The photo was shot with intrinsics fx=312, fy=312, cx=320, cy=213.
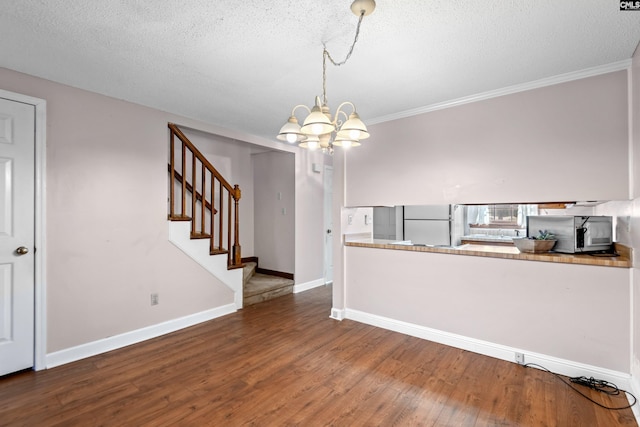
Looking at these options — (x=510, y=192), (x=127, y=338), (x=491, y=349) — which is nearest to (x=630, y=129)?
(x=510, y=192)

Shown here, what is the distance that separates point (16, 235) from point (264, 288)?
2774mm

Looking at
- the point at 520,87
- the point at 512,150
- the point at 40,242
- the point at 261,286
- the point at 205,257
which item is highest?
the point at 520,87

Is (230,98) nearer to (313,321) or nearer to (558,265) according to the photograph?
(313,321)

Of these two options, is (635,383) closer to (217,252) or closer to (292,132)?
(292,132)

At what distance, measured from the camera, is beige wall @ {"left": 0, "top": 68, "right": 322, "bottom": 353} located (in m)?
2.66

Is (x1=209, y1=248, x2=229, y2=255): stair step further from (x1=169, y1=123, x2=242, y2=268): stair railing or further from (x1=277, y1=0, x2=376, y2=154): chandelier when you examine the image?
(x1=277, y1=0, x2=376, y2=154): chandelier

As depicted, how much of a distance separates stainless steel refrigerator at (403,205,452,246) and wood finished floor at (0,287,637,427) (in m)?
1.17

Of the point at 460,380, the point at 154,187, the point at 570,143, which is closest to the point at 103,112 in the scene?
the point at 154,187

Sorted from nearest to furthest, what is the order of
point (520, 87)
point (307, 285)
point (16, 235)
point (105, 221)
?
1. point (16, 235)
2. point (520, 87)
3. point (105, 221)
4. point (307, 285)

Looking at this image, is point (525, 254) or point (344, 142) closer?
point (344, 142)

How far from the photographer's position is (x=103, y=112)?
9.62 ft

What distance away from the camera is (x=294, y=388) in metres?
2.31

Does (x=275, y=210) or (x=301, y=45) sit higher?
(x=301, y=45)

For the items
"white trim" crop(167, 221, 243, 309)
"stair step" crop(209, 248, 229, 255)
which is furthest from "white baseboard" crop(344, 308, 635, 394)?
"stair step" crop(209, 248, 229, 255)
